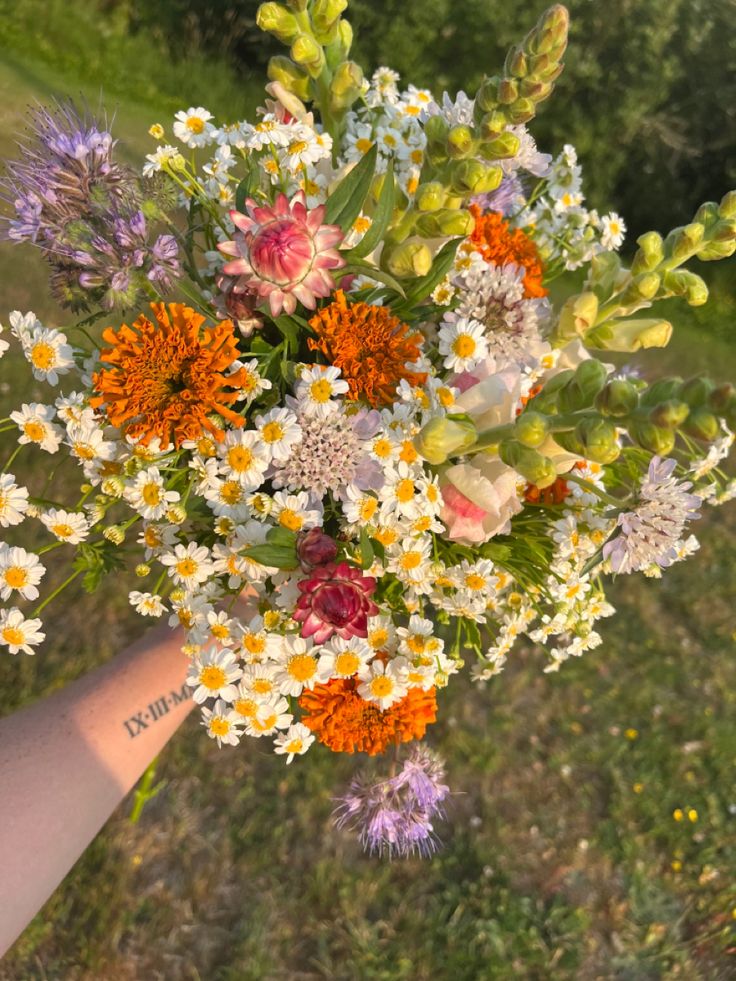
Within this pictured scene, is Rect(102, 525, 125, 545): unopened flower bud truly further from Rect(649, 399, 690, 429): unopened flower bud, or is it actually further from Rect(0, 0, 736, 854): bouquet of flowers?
Rect(649, 399, 690, 429): unopened flower bud

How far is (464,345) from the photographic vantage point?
767 mm

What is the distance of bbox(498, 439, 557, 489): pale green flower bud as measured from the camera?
645 mm

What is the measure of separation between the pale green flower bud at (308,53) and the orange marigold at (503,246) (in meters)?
0.22

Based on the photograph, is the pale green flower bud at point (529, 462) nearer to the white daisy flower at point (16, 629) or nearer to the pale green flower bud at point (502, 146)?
the pale green flower bud at point (502, 146)

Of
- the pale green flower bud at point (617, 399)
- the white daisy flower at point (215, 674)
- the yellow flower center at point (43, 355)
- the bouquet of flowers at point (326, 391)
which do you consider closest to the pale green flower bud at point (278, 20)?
the bouquet of flowers at point (326, 391)

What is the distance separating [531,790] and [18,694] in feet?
4.00

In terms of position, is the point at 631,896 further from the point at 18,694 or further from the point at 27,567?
the point at 27,567

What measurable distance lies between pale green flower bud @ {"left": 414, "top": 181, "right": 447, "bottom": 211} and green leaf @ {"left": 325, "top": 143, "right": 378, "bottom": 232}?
5 cm

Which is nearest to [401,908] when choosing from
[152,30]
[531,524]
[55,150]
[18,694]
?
[18,694]

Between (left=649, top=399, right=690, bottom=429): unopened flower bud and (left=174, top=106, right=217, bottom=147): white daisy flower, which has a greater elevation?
(left=174, top=106, right=217, bottom=147): white daisy flower

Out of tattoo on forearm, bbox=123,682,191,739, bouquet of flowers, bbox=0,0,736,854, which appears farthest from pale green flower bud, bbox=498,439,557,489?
tattoo on forearm, bbox=123,682,191,739

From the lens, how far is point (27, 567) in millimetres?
717

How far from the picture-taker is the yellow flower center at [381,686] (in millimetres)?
757

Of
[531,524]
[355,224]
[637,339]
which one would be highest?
[355,224]
